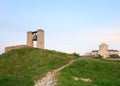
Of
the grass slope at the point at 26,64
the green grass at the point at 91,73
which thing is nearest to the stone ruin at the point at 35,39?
the grass slope at the point at 26,64

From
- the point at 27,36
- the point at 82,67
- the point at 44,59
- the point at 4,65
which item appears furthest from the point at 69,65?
the point at 27,36

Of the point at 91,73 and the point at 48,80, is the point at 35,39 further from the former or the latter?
the point at 48,80

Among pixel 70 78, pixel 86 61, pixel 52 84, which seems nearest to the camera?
pixel 52 84

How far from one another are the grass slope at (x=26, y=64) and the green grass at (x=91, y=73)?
2.35m

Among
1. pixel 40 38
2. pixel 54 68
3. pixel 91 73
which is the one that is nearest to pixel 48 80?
pixel 54 68

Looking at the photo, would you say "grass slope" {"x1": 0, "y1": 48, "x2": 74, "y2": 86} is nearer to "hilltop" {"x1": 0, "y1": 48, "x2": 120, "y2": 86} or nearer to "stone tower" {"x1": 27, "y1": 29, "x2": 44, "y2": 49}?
"hilltop" {"x1": 0, "y1": 48, "x2": 120, "y2": 86}

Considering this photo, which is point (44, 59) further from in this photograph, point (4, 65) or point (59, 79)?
point (59, 79)

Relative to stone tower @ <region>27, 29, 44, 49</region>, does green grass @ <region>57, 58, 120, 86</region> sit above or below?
below

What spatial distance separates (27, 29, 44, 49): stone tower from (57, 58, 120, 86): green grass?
46.2 ft

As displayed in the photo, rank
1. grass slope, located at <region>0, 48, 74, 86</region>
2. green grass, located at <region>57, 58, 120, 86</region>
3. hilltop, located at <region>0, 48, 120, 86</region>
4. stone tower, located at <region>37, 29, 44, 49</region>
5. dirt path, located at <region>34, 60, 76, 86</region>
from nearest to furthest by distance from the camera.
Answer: dirt path, located at <region>34, 60, 76, 86</region> < green grass, located at <region>57, 58, 120, 86</region> < hilltop, located at <region>0, 48, 120, 86</region> < grass slope, located at <region>0, 48, 74, 86</region> < stone tower, located at <region>37, 29, 44, 49</region>

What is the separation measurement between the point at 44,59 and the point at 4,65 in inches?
267

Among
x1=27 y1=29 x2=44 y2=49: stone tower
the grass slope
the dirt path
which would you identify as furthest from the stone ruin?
the dirt path

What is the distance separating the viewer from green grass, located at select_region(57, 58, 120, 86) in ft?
89.1

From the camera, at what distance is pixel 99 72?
32781 mm
